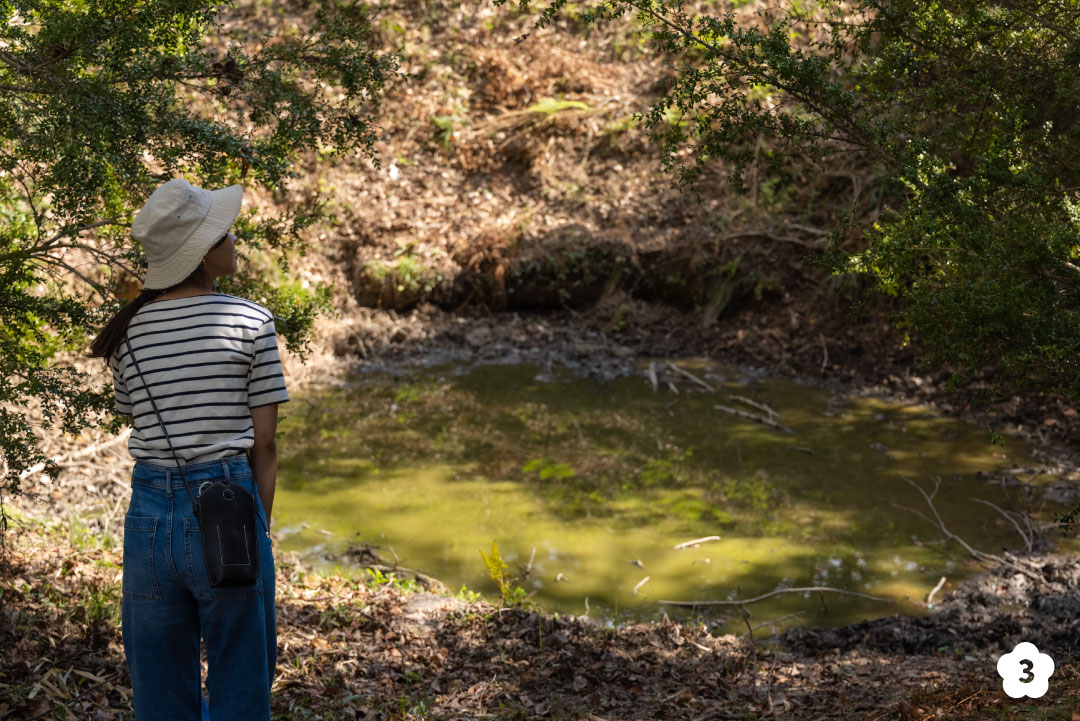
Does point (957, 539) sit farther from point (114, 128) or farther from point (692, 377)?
point (114, 128)

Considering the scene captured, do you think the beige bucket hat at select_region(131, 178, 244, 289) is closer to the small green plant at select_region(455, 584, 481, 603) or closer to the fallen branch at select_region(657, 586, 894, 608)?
the small green plant at select_region(455, 584, 481, 603)

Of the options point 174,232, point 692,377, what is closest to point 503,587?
point 174,232

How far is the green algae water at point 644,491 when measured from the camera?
6.78 metres

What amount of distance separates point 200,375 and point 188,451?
212 mm

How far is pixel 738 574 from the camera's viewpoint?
686cm

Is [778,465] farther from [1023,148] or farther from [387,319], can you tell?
[387,319]

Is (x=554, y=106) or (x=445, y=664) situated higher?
(x=554, y=106)

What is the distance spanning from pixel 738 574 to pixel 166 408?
524 centimetres

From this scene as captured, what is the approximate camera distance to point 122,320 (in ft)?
8.57

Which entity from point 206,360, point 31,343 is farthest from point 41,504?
point 206,360

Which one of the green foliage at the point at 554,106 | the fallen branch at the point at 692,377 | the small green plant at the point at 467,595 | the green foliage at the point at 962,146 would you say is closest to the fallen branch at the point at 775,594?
the small green plant at the point at 467,595

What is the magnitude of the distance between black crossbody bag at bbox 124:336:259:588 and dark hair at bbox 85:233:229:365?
309 millimetres

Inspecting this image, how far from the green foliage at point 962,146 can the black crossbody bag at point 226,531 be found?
272 cm

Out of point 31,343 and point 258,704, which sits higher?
point 31,343
